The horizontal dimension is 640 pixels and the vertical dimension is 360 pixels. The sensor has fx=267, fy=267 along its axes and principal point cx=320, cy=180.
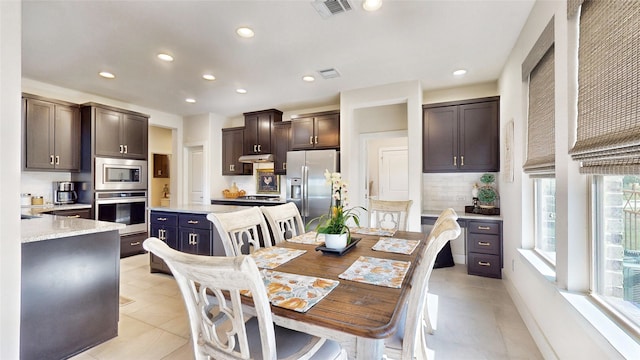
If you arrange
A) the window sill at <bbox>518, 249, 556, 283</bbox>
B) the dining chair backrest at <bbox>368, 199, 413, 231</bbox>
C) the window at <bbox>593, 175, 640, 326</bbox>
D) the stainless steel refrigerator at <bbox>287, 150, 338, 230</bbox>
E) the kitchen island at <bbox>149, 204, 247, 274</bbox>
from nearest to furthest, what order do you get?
the window at <bbox>593, 175, 640, 326</bbox> < the window sill at <bbox>518, 249, 556, 283</bbox> < the dining chair backrest at <bbox>368, 199, 413, 231</bbox> < the kitchen island at <bbox>149, 204, 247, 274</bbox> < the stainless steel refrigerator at <bbox>287, 150, 338, 230</bbox>

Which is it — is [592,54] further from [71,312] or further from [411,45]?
[71,312]

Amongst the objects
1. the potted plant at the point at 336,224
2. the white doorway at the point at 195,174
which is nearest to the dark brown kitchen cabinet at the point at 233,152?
the white doorway at the point at 195,174

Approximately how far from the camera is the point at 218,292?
0.90 metres

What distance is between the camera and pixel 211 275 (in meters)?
0.81

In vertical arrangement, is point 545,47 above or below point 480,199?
above

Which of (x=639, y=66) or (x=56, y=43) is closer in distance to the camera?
(x=639, y=66)

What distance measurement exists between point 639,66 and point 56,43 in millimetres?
4363

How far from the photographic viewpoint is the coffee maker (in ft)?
13.0

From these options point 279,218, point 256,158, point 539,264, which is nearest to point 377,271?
point 279,218

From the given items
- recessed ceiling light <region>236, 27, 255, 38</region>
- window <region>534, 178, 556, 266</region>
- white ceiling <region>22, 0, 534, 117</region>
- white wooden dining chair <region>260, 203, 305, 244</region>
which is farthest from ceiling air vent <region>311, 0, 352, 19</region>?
window <region>534, 178, 556, 266</region>

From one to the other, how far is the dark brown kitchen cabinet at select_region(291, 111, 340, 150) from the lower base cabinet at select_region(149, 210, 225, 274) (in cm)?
212

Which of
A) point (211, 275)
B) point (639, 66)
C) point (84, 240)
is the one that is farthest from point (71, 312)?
point (639, 66)

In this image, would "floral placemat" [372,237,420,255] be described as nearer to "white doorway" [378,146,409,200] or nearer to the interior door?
"white doorway" [378,146,409,200]

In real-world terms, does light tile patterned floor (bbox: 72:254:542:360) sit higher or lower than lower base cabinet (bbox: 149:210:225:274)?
lower
